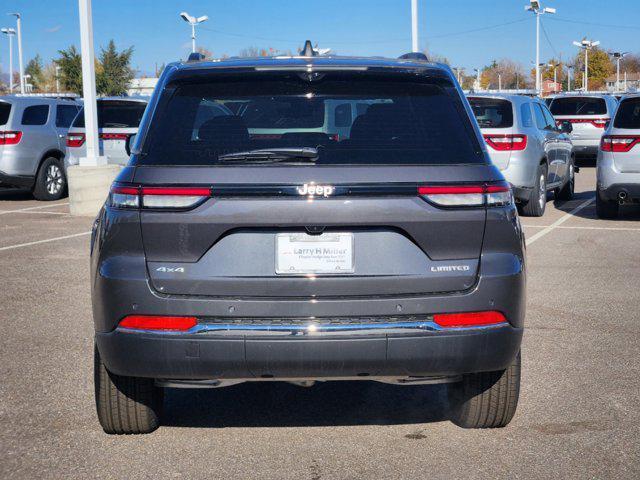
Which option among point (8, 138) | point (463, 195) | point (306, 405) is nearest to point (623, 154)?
point (306, 405)

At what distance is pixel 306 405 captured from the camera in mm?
5066

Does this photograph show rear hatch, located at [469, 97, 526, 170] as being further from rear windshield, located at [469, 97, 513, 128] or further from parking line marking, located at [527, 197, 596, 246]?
parking line marking, located at [527, 197, 596, 246]

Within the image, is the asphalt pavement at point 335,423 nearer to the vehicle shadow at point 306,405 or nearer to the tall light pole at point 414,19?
the vehicle shadow at point 306,405

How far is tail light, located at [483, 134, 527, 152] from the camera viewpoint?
13602 mm

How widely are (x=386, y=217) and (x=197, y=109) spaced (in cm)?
99

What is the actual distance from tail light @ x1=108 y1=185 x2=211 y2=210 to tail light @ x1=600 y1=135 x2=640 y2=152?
10205 millimetres

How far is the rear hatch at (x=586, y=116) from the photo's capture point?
24062 mm

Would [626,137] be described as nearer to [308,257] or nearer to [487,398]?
[487,398]

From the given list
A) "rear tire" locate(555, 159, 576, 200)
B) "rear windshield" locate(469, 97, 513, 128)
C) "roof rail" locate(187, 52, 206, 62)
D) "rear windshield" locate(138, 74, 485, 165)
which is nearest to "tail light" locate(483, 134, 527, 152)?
"rear windshield" locate(469, 97, 513, 128)

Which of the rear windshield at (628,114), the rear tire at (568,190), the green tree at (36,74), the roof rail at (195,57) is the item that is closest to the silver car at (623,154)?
the rear windshield at (628,114)

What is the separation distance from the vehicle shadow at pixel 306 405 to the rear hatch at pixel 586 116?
19987 mm

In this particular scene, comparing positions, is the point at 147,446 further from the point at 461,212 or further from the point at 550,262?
the point at 550,262

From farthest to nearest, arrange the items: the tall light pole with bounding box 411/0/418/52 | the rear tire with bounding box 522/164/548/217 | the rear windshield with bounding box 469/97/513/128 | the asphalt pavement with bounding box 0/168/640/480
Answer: the tall light pole with bounding box 411/0/418/52 < the rear tire with bounding box 522/164/548/217 < the rear windshield with bounding box 469/97/513/128 < the asphalt pavement with bounding box 0/168/640/480

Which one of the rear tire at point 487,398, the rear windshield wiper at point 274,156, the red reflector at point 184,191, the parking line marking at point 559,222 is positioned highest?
the rear windshield wiper at point 274,156
